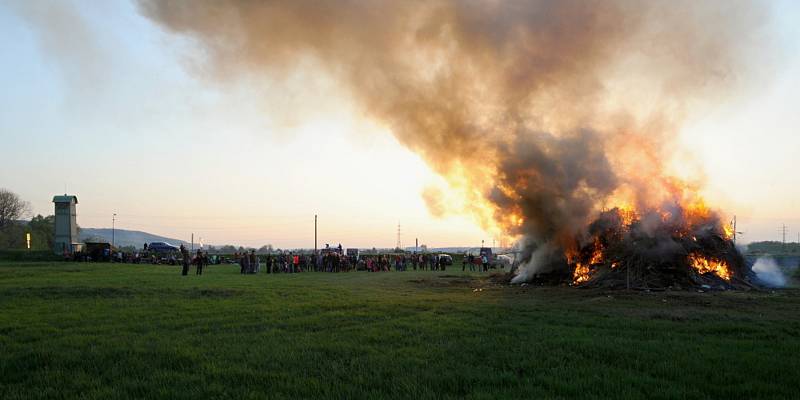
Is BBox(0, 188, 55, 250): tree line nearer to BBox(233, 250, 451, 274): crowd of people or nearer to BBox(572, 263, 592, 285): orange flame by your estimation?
BBox(233, 250, 451, 274): crowd of people

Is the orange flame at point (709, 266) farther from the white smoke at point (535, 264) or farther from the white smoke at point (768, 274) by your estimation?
the white smoke at point (535, 264)

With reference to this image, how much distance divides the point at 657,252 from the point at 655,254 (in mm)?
137

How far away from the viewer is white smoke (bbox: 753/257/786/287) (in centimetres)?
2698

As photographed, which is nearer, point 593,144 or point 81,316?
point 81,316

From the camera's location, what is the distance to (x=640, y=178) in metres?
26.2

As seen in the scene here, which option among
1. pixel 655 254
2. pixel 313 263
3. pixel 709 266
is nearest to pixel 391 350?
pixel 655 254

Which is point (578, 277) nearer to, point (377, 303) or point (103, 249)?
point (377, 303)

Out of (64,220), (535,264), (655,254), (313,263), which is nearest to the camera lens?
(655,254)

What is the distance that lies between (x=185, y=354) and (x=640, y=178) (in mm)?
23333

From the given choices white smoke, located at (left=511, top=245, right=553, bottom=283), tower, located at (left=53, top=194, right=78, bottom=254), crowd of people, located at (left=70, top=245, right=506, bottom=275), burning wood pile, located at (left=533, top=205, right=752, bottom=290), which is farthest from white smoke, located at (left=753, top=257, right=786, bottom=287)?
tower, located at (left=53, top=194, right=78, bottom=254)

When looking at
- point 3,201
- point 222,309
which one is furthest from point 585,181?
point 3,201

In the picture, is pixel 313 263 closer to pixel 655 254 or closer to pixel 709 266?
pixel 655 254

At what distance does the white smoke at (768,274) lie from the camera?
26978mm

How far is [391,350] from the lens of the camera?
8.96m
